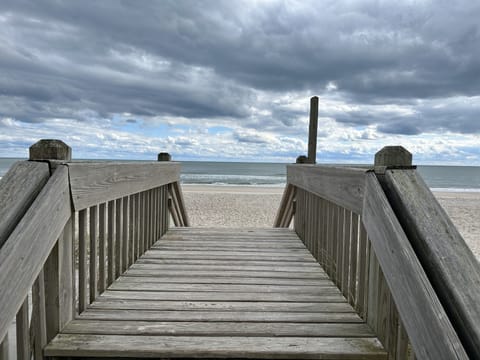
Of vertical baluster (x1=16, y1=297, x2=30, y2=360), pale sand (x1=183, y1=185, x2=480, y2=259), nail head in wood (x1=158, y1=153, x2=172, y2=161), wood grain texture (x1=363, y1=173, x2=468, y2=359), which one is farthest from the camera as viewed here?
pale sand (x1=183, y1=185, x2=480, y2=259)

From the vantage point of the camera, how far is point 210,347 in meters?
1.63

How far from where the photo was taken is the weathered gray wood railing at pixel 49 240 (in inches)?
50.1

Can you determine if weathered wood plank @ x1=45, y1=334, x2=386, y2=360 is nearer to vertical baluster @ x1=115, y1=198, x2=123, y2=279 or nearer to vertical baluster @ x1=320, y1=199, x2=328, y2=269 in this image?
vertical baluster @ x1=115, y1=198, x2=123, y2=279

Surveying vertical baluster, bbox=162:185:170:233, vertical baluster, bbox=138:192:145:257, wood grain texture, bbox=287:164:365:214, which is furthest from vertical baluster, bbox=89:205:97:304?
vertical baluster, bbox=162:185:170:233

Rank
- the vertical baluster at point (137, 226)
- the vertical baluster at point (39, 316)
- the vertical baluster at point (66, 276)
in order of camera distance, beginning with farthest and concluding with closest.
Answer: the vertical baluster at point (137, 226) < the vertical baluster at point (66, 276) < the vertical baluster at point (39, 316)

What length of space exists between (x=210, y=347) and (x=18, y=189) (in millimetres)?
1119

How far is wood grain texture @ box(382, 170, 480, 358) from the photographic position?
41.2 inches

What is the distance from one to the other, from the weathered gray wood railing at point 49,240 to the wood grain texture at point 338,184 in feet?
4.93

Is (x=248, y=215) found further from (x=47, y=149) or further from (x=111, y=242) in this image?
(x=47, y=149)

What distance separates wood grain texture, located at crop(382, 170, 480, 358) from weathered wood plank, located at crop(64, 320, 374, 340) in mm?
735

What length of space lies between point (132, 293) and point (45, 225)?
1010mm

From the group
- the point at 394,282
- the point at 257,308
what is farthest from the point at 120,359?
the point at 394,282

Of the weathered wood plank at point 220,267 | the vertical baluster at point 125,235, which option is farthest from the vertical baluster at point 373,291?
the vertical baluster at point 125,235

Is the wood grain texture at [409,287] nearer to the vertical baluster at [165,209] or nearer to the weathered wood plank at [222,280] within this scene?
the weathered wood plank at [222,280]
